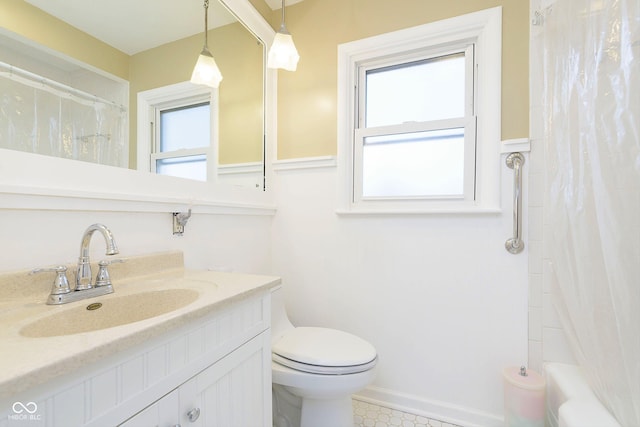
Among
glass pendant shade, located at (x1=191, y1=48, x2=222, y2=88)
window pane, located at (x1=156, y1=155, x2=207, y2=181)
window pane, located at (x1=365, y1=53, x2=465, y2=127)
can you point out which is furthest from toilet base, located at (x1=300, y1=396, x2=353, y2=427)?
glass pendant shade, located at (x1=191, y1=48, x2=222, y2=88)

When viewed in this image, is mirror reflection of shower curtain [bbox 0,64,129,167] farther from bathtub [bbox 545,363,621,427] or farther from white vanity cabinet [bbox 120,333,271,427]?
bathtub [bbox 545,363,621,427]

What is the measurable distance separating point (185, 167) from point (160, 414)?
37.8 inches

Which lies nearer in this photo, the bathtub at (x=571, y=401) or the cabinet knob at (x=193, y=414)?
the cabinet knob at (x=193, y=414)

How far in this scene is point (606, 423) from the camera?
86 cm

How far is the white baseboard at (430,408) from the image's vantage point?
1.38 meters

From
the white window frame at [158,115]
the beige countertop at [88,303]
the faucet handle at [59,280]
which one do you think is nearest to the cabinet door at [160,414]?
the beige countertop at [88,303]

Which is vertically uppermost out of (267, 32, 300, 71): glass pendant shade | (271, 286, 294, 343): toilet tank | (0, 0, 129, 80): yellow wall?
(267, 32, 300, 71): glass pendant shade

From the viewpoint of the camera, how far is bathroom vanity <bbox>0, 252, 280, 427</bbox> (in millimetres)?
441

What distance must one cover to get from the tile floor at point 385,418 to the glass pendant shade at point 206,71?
5.97ft

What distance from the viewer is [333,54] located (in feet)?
5.53

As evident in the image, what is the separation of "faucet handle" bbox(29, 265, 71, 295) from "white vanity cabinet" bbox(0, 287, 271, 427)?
14.7 inches

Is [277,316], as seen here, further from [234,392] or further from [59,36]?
[59,36]

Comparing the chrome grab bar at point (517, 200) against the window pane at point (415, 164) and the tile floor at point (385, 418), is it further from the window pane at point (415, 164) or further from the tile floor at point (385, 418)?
the tile floor at point (385, 418)

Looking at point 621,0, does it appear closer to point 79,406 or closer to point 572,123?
point 572,123
